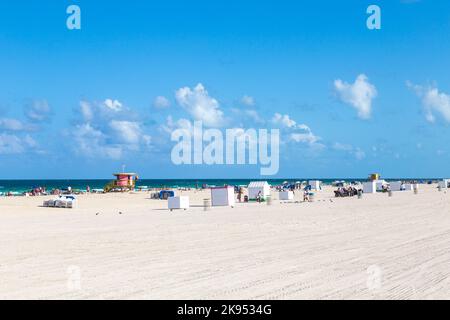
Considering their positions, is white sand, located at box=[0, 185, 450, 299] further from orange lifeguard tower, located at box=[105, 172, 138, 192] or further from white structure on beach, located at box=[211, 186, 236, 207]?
orange lifeguard tower, located at box=[105, 172, 138, 192]

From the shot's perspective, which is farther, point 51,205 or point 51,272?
point 51,205

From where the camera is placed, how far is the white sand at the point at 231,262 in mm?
7000

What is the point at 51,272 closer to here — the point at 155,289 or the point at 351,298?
the point at 155,289

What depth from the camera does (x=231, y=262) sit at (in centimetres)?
928

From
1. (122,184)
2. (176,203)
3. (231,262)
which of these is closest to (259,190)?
(176,203)

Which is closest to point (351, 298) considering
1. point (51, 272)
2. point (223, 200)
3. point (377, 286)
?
point (377, 286)

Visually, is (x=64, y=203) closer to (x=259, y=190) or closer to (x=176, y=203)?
(x=176, y=203)

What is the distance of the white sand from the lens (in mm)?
7000

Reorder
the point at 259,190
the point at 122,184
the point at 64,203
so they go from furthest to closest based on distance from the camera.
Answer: the point at 122,184
the point at 259,190
the point at 64,203

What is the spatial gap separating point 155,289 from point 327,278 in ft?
8.10

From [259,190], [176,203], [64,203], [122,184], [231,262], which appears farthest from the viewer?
[122,184]
